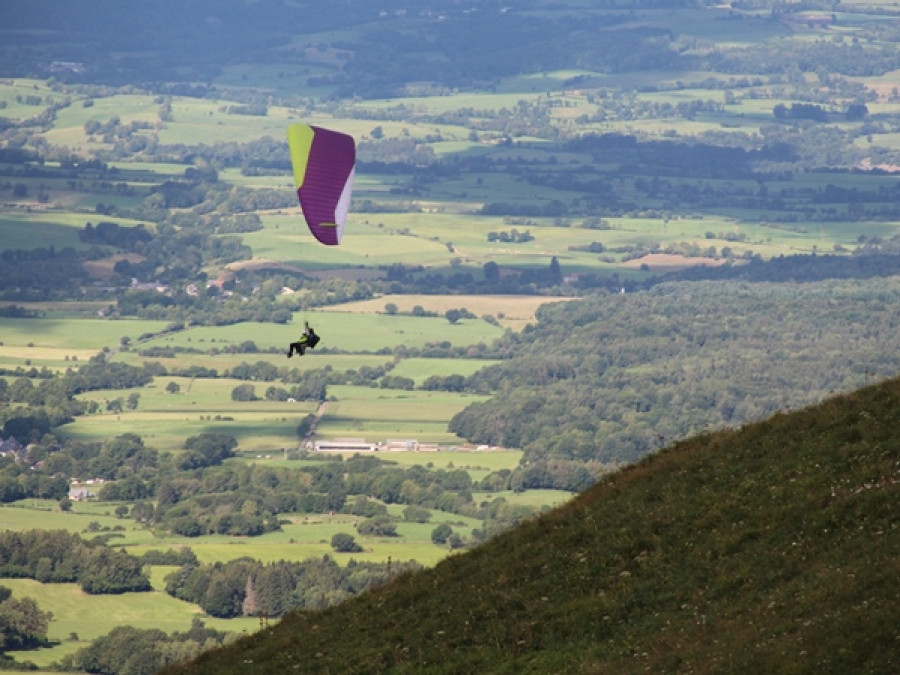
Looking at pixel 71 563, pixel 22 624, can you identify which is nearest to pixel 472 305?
pixel 71 563

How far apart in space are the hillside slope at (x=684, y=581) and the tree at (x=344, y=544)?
44044 mm

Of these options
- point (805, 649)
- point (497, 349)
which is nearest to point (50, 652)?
point (805, 649)

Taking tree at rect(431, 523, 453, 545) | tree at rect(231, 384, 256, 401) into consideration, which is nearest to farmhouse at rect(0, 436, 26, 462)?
tree at rect(231, 384, 256, 401)

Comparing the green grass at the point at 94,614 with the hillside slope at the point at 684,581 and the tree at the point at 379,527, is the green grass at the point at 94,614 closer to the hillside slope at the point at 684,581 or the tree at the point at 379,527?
the tree at the point at 379,527

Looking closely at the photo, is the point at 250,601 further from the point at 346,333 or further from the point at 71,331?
the point at 71,331

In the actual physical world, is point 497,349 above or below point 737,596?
below

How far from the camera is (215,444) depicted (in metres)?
107

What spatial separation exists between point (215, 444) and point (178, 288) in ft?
229

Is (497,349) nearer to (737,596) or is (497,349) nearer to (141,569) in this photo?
(141,569)

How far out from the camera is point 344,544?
80875mm

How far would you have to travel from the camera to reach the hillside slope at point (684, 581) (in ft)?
83.3

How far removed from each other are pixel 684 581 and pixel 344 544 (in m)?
52.6

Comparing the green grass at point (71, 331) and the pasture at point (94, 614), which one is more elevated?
the pasture at point (94, 614)

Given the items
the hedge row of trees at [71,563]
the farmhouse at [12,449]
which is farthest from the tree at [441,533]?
the farmhouse at [12,449]
